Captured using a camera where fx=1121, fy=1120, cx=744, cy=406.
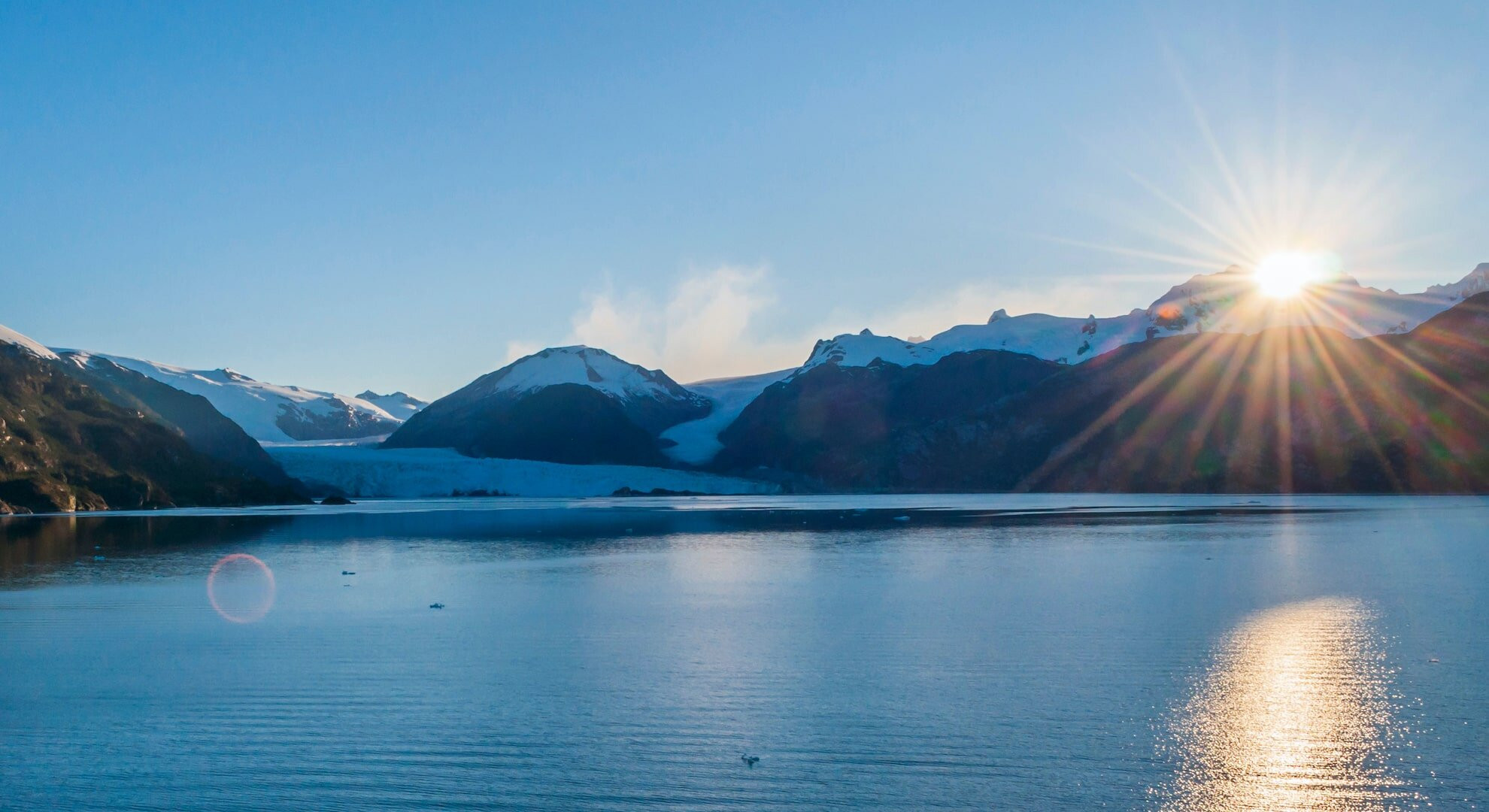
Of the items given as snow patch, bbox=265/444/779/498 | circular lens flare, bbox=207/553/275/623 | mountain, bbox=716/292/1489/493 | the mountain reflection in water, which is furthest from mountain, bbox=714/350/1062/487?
the mountain reflection in water

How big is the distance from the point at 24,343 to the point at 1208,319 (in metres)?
153

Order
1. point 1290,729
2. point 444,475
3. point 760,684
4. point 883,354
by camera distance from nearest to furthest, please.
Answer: point 1290,729, point 760,684, point 444,475, point 883,354

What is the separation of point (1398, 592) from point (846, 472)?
12567cm

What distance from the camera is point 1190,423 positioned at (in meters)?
113

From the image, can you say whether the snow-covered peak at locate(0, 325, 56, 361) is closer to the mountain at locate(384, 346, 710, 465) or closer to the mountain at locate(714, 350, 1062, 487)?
the mountain at locate(384, 346, 710, 465)

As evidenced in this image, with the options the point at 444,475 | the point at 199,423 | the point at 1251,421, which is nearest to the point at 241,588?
the point at 199,423

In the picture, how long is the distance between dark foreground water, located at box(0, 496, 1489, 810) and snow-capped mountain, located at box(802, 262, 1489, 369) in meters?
150

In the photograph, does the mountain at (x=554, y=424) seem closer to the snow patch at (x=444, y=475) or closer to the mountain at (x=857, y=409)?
the mountain at (x=857, y=409)

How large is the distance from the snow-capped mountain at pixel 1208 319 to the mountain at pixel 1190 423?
26.5 metres

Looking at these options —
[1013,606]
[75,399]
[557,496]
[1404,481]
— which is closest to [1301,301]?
[1404,481]

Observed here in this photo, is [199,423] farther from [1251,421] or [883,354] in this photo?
[883,354]

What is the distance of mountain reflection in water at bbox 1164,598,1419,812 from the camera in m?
8.50

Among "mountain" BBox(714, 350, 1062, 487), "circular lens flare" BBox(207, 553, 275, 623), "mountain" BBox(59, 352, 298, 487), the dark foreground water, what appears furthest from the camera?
"mountain" BBox(714, 350, 1062, 487)

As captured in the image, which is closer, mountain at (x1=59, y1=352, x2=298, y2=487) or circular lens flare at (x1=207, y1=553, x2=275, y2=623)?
circular lens flare at (x1=207, y1=553, x2=275, y2=623)
